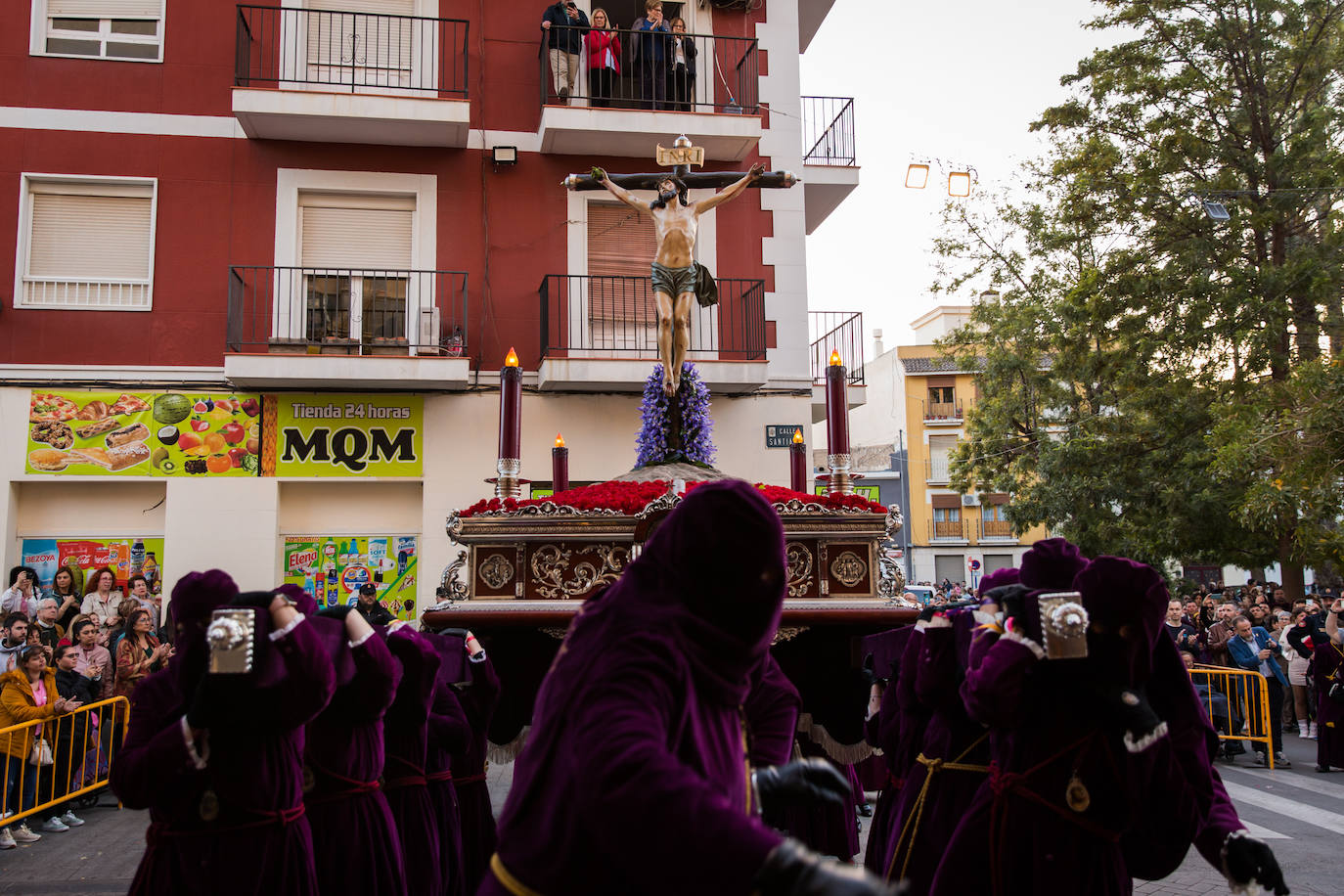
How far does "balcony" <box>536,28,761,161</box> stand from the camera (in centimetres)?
1230

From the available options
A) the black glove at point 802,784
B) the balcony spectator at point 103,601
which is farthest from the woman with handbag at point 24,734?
the black glove at point 802,784

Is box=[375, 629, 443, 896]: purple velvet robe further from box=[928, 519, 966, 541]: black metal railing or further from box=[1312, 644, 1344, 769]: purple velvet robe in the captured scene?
box=[928, 519, 966, 541]: black metal railing

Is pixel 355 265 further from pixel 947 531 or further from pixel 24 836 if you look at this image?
pixel 947 531

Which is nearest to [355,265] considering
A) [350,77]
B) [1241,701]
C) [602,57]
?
[350,77]

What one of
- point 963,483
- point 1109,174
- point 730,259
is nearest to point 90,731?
point 730,259

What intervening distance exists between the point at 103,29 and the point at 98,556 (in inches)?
233

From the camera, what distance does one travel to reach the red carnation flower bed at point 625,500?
5.48m

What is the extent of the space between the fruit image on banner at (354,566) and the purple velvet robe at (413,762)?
742 centimetres

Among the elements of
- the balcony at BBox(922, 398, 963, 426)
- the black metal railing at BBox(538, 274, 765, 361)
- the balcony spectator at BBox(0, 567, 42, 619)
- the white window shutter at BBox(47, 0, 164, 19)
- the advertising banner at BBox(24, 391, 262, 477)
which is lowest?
the balcony spectator at BBox(0, 567, 42, 619)

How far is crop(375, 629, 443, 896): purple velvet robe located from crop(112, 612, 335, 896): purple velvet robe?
4.05 feet

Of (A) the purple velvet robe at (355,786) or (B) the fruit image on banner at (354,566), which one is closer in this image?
(A) the purple velvet robe at (355,786)

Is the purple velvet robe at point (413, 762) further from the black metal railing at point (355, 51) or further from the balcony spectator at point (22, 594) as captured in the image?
the black metal railing at point (355, 51)

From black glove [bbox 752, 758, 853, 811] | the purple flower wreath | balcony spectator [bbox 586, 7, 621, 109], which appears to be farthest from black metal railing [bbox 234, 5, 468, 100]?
black glove [bbox 752, 758, 853, 811]

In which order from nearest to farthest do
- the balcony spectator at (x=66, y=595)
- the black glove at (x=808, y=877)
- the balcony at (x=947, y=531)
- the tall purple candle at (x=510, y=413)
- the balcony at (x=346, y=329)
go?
the black glove at (x=808, y=877)
the tall purple candle at (x=510, y=413)
the balcony spectator at (x=66, y=595)
the balcony at (x=346, y=329)
the balcony at (x=947, y=531)
